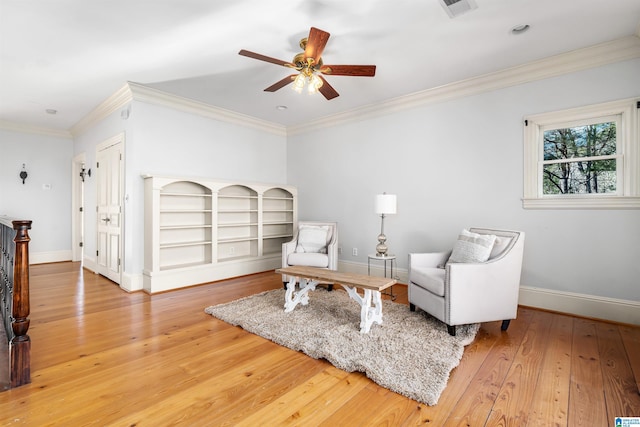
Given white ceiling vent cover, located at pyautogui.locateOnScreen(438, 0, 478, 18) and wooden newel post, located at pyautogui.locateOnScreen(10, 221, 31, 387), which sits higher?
white ceiling vent cover, located at pyautogui.locateOnScreen(438, 0, 478, 18)

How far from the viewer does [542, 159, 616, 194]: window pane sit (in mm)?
3061

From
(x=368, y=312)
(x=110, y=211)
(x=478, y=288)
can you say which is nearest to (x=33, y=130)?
(x=110, y=211)

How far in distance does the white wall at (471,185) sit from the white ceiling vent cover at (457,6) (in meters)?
1.52

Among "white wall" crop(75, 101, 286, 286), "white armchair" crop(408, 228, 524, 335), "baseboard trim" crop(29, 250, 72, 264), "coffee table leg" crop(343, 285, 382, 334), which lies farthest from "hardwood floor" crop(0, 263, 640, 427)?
"baseboard trim" crop(29, 250, 72, 264)

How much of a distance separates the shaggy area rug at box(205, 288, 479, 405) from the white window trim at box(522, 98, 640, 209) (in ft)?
5.58

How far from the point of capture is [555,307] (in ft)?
10.7

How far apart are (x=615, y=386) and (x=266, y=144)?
5.18 metres

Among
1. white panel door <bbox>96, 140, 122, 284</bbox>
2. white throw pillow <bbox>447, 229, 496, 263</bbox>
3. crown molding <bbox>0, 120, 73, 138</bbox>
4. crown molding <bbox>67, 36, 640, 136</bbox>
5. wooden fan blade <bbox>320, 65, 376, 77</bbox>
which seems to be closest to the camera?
wooden fan blade <bbox>320, 65, 376, 77</bbox>

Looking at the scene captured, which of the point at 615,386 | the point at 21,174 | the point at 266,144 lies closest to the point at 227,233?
the point at 266,144

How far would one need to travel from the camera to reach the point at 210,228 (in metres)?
4.70

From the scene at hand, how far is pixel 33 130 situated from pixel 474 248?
7.69 meters

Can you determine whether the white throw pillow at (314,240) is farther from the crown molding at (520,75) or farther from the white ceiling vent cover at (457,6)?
the white ceiling vent cover at (457,6)

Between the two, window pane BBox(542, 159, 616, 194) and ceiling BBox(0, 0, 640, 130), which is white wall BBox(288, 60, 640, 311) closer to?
window pane BBox(542, 159, 616, 194)

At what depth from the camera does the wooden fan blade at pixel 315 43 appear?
231 centimetres
